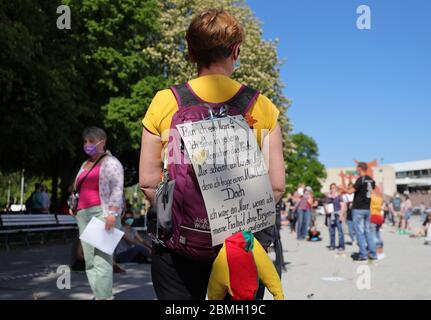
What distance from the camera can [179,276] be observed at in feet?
8.17

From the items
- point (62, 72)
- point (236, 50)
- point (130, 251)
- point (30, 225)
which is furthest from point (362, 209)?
point (62, 72)

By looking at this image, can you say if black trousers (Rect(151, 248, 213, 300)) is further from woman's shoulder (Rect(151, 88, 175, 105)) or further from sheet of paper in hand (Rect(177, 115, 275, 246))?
woman's shoulder (Rect(151, 88, 175, 105))

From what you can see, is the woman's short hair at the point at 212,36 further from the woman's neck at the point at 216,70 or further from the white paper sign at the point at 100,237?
the white paper sign at the point at 100,237

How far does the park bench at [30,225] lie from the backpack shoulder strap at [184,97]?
13.6m

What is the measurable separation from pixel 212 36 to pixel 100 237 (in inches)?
150

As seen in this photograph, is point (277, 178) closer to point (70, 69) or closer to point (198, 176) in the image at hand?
point (198, 176)

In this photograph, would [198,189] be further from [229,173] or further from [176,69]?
[176,69]

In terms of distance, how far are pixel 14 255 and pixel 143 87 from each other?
16.4 metres

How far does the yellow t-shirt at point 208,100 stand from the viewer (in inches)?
98.3

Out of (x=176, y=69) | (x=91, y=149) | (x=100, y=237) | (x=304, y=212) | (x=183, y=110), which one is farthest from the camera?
(x=176, y=69)

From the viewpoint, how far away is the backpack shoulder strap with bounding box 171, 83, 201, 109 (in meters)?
2.49

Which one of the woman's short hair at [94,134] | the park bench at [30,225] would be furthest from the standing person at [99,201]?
the park bench at [30,225]

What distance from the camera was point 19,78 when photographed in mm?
17984
